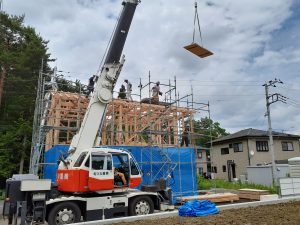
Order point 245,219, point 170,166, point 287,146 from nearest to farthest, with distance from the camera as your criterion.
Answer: point 245,219 → point 170,166 → point 287,146

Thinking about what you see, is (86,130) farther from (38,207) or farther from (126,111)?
(126,111)

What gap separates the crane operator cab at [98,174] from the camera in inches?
349

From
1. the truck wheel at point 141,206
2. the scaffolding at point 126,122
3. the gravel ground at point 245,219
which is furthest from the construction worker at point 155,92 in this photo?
the gravel ground at point 245,219

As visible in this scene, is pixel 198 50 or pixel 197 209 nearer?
pixel 198 50

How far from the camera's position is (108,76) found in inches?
416

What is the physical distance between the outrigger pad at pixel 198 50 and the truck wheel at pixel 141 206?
16.3ft

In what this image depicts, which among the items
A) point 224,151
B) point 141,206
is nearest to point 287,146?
point 224,151

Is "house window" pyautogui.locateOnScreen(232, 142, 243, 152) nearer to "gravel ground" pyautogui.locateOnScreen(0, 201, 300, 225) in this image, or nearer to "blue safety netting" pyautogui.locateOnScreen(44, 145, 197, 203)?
"blue safety netting" pyautogui.locateOnScreen(44, 145, 197, 203)

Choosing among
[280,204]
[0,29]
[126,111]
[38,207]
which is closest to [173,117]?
[126,111]

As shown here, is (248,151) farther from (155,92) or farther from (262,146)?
(155,92)

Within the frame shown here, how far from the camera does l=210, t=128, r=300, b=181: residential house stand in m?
29.3

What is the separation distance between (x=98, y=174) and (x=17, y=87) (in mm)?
19227

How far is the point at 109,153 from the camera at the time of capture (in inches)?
371

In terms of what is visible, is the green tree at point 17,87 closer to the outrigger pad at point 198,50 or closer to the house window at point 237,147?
the outrigger pad at point 198,50
